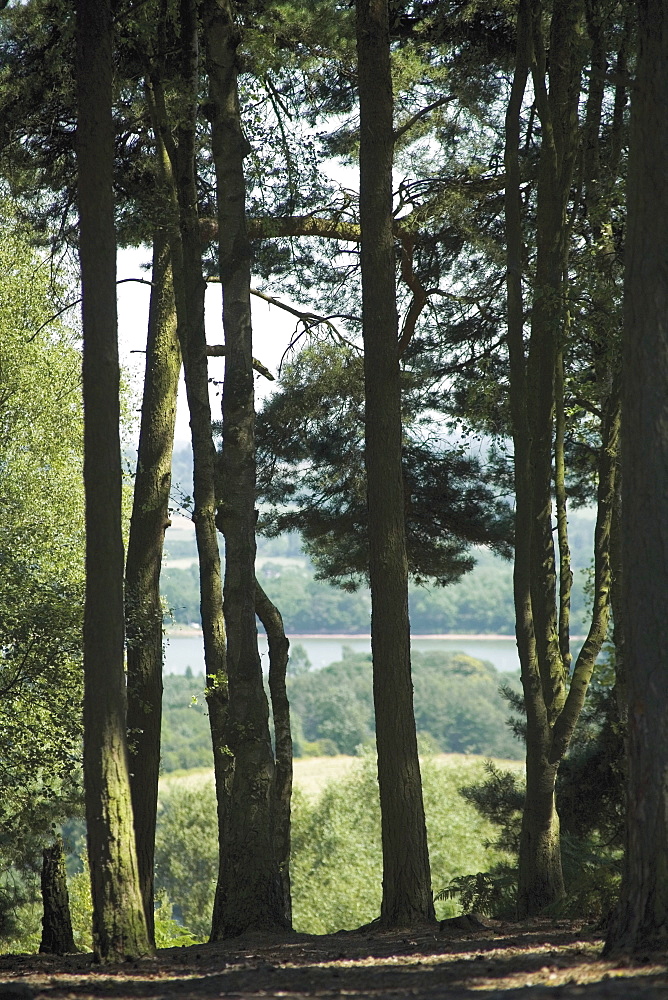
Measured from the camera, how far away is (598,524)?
8.58 metres

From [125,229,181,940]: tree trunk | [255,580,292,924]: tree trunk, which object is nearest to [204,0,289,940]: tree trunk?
[125,229,181,940]: tree trunk

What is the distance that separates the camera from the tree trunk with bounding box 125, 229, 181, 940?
8609 mm

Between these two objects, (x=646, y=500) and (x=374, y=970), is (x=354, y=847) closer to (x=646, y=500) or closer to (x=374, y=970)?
(x=374, y=970)

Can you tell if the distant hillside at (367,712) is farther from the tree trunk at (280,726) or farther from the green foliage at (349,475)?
the tree trunk at (280,726)

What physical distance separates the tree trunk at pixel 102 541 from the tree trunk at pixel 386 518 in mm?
2027

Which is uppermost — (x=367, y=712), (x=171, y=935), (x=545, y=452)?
(x=545, y=452)

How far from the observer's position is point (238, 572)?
7.08 metres

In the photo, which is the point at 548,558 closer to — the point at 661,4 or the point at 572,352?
the point at 572,352

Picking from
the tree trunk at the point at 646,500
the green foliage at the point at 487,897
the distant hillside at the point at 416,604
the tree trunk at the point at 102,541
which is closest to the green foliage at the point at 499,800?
the green foliage at the point at 487,897

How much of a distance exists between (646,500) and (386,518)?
10.2 feet

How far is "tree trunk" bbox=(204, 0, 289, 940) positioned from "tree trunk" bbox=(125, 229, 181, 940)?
5.21ft

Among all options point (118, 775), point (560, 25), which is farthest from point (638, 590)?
point (560, 25)

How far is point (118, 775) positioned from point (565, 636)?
15.1 ft

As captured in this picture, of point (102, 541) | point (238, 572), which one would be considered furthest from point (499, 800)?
point (102, 541)
